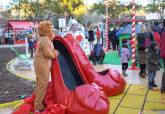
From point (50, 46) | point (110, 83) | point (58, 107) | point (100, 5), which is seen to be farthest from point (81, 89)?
point (100, 5)

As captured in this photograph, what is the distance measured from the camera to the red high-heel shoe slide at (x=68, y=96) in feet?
18.8

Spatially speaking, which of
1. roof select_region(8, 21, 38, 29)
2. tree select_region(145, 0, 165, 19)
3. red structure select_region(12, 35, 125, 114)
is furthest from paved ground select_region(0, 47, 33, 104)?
tree select_region(145, 0, 165, 19)

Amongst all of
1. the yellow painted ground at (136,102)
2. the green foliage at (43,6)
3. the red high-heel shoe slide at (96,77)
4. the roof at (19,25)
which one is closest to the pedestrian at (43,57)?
the yellow painted ground at (136,102)

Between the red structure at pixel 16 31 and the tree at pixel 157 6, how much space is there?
901 inches

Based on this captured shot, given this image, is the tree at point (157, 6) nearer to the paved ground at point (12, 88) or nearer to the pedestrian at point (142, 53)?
the pedestrian at point (142, 53)

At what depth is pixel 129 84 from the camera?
32.0 feet

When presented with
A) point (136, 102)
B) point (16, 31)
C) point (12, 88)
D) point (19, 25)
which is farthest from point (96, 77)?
point (16, 31)

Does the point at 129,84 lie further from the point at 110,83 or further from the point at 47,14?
the point at 47,14

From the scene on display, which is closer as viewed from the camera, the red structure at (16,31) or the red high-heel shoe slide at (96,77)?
the red high-heel shoe slide at (96,77)

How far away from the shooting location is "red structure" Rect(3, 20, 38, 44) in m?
40.2

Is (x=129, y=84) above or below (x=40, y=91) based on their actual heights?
below

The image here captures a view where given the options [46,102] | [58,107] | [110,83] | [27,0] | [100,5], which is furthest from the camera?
[100,5]

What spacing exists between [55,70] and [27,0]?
4714 cm

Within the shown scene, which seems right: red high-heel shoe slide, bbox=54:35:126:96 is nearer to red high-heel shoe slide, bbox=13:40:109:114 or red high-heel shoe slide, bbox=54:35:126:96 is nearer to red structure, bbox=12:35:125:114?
red structure, bbox=12:35:125:114
